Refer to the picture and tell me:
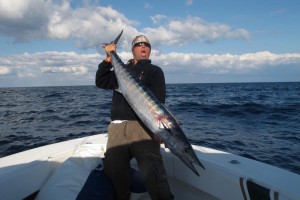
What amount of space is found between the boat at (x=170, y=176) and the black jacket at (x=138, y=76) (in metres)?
0.90

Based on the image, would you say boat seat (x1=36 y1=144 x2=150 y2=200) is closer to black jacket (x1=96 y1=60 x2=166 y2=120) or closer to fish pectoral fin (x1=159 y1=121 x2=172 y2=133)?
black jacket (x1=96 y1=60 x2=166 y2=120)

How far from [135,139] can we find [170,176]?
109 cm

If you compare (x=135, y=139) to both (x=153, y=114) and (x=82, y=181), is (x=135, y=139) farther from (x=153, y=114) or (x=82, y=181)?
(x=82, y=181)

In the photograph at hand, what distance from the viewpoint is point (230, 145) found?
990cm

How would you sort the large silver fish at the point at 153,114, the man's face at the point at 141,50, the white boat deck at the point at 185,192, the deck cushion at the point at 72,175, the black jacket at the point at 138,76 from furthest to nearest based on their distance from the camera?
the white boat deck at the point at 185,192, the man's face at the point at 141,50, the black jacket at the point at 138,76, the deck cushion at the point at 72,175, the large silver fish at the point at 153,114

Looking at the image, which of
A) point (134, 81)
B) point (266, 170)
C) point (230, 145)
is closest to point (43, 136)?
point (230, 145)

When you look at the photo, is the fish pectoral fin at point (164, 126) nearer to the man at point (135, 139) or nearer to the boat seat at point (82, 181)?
the man at point (135, 139)

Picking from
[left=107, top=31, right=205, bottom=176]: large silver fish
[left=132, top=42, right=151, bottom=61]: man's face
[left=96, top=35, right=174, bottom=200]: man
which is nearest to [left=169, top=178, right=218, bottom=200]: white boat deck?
[left=96, top=35, right=174, bottom=200]: man

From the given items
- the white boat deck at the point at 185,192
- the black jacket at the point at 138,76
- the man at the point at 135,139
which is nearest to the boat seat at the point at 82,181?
the man at the point at 135,139

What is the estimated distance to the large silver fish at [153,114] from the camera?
10.3ft

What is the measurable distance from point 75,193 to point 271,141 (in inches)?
345

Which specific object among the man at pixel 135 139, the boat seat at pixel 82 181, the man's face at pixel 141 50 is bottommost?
the boat seat at pixel 82 181

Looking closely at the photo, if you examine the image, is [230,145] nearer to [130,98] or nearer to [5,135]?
[130,98]

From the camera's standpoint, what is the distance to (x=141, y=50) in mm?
3951
